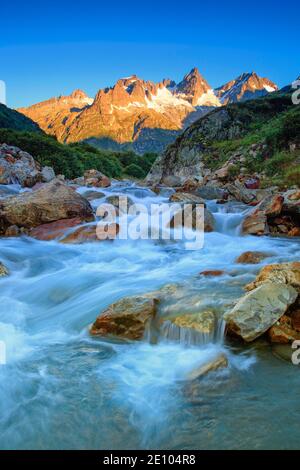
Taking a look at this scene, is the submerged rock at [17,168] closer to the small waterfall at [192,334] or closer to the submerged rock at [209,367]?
the small waterfall at [192,334]

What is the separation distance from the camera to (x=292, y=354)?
4484mm

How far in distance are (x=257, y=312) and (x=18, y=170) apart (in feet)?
55.3

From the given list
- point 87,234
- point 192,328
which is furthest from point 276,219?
Answer: point 192,328

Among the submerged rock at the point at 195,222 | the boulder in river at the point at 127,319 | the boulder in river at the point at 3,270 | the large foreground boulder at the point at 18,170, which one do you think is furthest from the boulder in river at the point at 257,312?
the large foreground boulder at the point at 18,170

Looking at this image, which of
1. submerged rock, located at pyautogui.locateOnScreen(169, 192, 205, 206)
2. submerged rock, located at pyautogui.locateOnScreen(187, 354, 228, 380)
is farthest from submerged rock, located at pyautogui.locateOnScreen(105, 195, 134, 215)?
submerged rock, located at pyautogui.locateOnScreen(187, 354, 228, 380)

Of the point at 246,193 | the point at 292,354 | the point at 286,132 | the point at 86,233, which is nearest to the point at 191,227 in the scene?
the point at 86,233

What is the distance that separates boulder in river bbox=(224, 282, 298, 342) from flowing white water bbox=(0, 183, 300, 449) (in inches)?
9.9

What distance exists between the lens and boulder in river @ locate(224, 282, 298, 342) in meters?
4.73

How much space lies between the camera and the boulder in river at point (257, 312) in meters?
4.73

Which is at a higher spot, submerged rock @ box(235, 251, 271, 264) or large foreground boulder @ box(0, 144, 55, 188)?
large foreground boulder @ box(0, 144, 55, 188)

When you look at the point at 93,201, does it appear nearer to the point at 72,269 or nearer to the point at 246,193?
the point at 246,193

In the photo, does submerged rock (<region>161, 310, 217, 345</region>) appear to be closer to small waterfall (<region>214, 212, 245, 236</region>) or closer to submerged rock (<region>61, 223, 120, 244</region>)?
submerged rock (<region>61, 223, 120, 244</region>)

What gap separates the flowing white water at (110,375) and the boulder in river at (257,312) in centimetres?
25

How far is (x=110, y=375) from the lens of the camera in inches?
171
